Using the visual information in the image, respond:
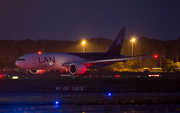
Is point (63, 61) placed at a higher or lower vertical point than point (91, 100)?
higher

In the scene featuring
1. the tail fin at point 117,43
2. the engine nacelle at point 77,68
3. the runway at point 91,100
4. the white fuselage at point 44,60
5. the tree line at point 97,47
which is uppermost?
the tree line at point 97,47

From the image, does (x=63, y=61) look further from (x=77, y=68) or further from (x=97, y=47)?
(x=97, y=47)

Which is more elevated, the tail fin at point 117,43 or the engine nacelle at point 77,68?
the tail fin at point 117,43

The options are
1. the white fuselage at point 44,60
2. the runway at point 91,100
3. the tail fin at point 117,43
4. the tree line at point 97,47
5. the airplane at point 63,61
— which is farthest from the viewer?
the tree line at point 97,47

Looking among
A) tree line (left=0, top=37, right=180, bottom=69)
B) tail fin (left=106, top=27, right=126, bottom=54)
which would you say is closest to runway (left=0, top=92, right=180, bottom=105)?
tail fin (left=106, top=27, right=126, bottom=54)

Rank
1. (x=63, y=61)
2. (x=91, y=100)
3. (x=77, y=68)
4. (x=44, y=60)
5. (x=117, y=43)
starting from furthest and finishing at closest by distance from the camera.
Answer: (x=117, y=43), (x=63, y=61), (x=44, y=60), (x=77, y=68), (x=91, y=100)

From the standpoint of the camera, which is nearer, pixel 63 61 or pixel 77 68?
pixel 77 68

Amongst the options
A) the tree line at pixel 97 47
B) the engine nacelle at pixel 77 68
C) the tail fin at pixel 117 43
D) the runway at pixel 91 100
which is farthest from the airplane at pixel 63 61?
the tree line at pixel 97 47

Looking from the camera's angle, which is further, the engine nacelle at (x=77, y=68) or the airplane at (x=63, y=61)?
the airplane at (x=63, y=61)

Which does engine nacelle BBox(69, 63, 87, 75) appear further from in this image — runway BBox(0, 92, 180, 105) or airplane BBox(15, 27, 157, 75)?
runway BBox(0, 92, 180, 105)

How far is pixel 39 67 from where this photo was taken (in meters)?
50.5

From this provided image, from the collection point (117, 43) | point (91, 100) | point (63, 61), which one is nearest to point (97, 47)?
point (117, 43)

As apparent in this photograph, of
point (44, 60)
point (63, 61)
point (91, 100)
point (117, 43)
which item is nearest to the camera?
point (91, 100)

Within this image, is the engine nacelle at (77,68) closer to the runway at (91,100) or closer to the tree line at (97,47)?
the runway at (91,100)
